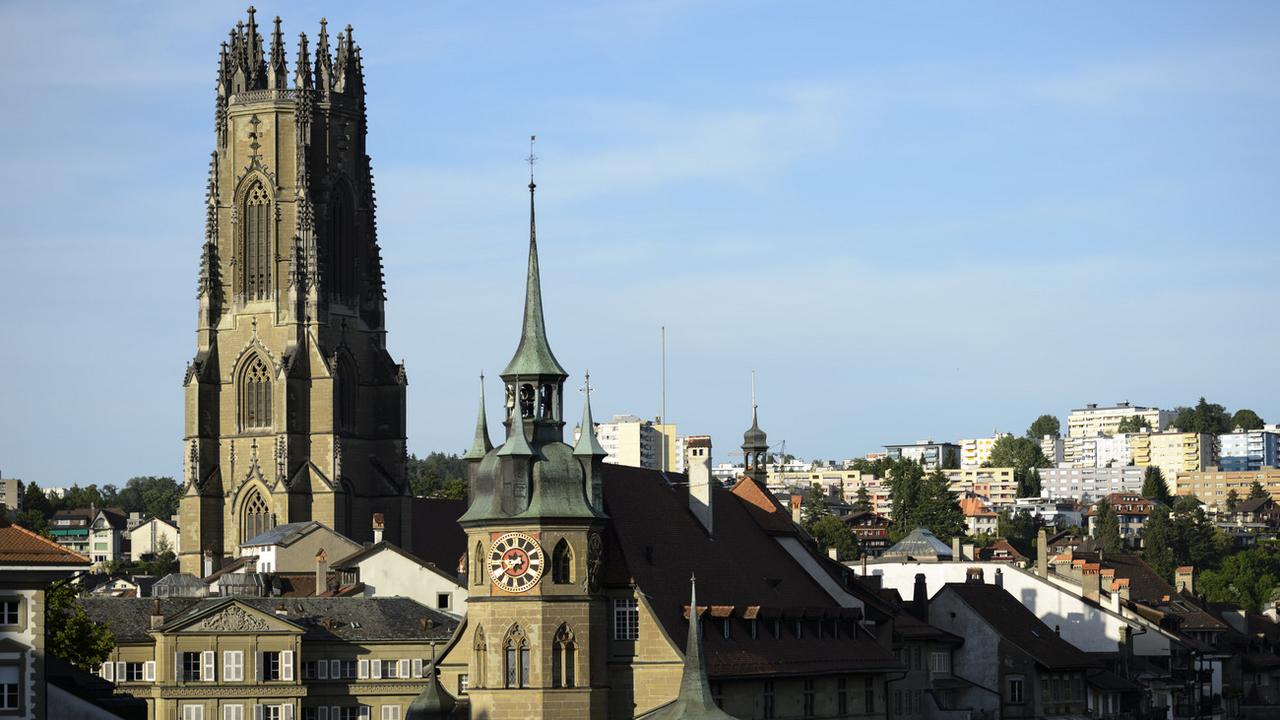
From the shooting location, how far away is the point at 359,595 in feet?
432

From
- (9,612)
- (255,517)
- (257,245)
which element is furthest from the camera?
(257,245)

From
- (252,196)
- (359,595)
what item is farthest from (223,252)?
(359,595)

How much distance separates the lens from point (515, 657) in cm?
9300

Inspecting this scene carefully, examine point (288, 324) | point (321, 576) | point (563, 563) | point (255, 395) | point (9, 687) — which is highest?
point (288, 324)

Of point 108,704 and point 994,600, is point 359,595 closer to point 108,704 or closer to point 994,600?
point 994,600

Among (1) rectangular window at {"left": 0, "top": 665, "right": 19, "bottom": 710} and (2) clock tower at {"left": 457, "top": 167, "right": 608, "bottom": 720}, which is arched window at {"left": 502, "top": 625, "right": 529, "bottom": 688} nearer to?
(2) clock tower at {"left": 457, "top": 167, "right": 608, "bottom": 720}

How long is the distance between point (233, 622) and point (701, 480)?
83.3ft

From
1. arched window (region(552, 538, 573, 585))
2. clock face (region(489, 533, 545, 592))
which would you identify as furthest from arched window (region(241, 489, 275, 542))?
arched window (region(552, 538, 573, 585))

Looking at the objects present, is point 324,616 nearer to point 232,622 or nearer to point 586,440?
point 232,622

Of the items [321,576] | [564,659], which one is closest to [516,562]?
[564,659]

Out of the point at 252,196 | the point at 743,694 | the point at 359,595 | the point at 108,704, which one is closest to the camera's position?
the point at 108,704

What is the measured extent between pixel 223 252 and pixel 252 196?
→ 14.0 ft

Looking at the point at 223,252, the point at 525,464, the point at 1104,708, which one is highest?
the point at 223,252

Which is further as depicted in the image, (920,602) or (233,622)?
(920,602)
